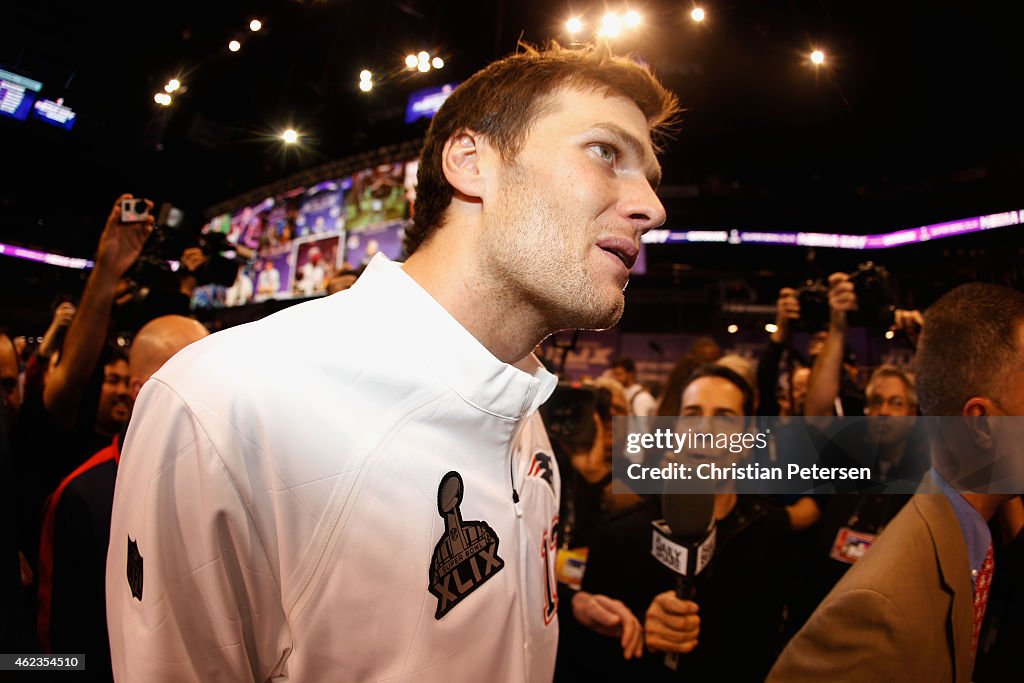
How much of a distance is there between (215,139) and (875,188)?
44.9 feet

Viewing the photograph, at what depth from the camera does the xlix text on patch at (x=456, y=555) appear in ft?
2.94

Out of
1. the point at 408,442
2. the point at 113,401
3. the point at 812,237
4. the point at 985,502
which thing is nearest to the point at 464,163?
the point at 408,442

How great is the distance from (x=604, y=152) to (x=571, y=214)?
0.21m

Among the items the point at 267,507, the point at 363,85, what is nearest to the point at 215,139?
the point at 363,85

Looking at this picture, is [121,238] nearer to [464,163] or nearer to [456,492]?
[464,163]

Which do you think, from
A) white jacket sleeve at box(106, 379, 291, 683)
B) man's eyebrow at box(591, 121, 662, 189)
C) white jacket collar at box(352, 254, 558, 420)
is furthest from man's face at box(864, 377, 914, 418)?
white jacket sleeve at box(106, 379, 291, 683)

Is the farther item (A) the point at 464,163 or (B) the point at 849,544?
(B) the point at 849,544

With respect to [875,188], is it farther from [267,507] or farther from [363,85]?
[267,507]

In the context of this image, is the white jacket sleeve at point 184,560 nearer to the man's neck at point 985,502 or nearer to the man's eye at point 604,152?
the man's eye at point 604,152

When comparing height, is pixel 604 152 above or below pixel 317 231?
below

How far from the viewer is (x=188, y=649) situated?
749mm

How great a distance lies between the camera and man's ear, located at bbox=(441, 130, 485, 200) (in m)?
1.20

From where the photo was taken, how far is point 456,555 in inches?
36.7

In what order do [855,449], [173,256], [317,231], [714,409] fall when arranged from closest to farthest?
[714,409]
[855,449]
[173,256]
[317,231]
